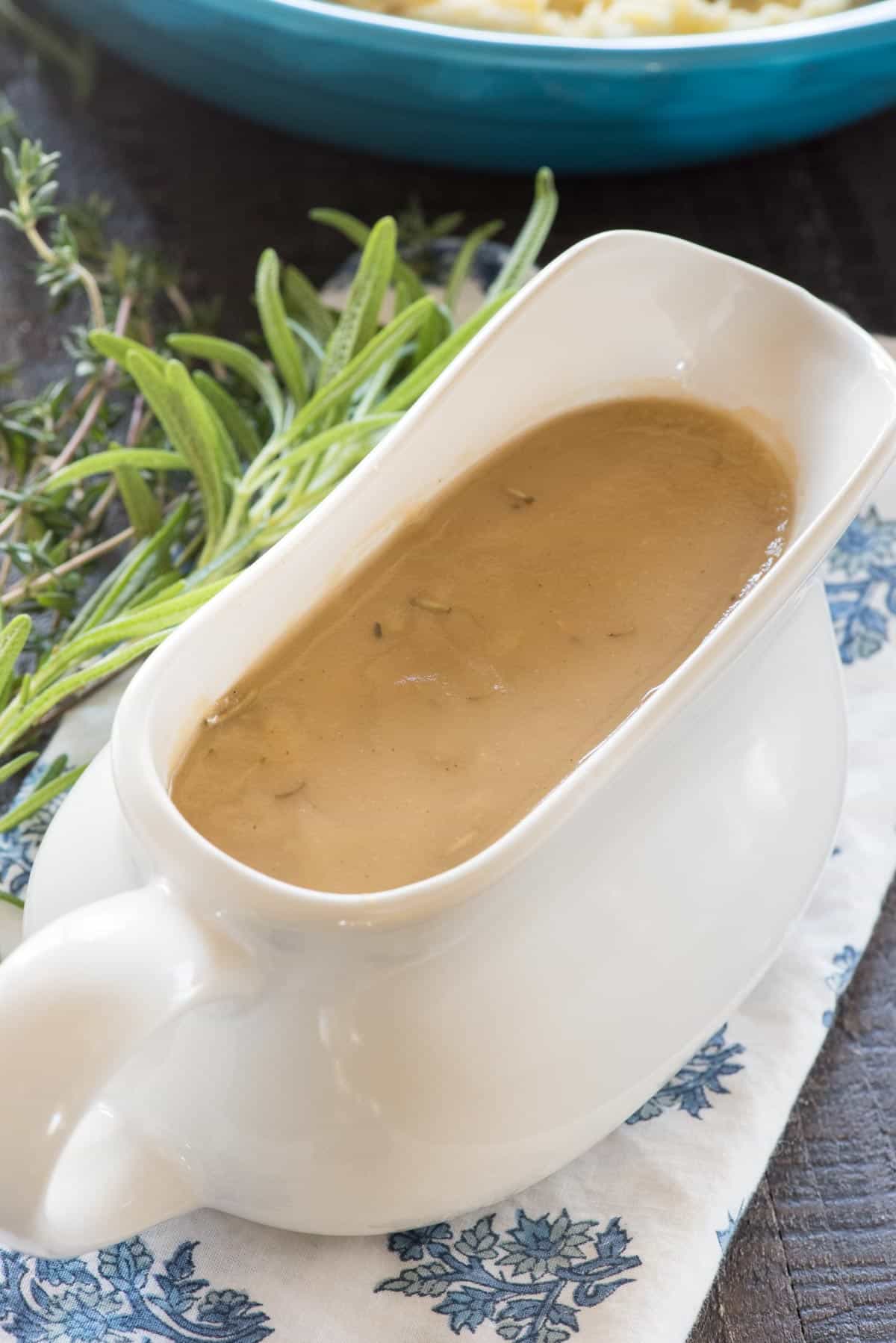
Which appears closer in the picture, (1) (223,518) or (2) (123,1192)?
(2) (123,1192)

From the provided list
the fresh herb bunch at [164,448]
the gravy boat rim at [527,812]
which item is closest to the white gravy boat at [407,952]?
the gravy boat rim at [527,812]

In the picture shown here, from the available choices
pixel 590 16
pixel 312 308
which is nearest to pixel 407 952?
pixel 312 308

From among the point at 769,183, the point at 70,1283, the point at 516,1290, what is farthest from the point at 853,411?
the point at 769,183

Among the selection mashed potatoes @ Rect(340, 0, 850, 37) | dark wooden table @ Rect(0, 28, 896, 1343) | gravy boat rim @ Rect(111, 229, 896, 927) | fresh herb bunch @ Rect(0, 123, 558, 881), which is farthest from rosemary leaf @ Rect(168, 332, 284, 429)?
mashed potatoes @ Rect(340, 0, 850, 37)

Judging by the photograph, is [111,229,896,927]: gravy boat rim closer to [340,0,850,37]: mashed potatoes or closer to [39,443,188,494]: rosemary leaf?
Result: [39,443,188,494]: rosemary leaf

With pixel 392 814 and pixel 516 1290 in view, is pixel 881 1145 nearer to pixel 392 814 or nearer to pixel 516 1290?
pixel 516 1290

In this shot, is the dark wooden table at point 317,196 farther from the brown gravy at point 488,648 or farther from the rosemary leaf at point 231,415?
the brown gravy at point 488,648
